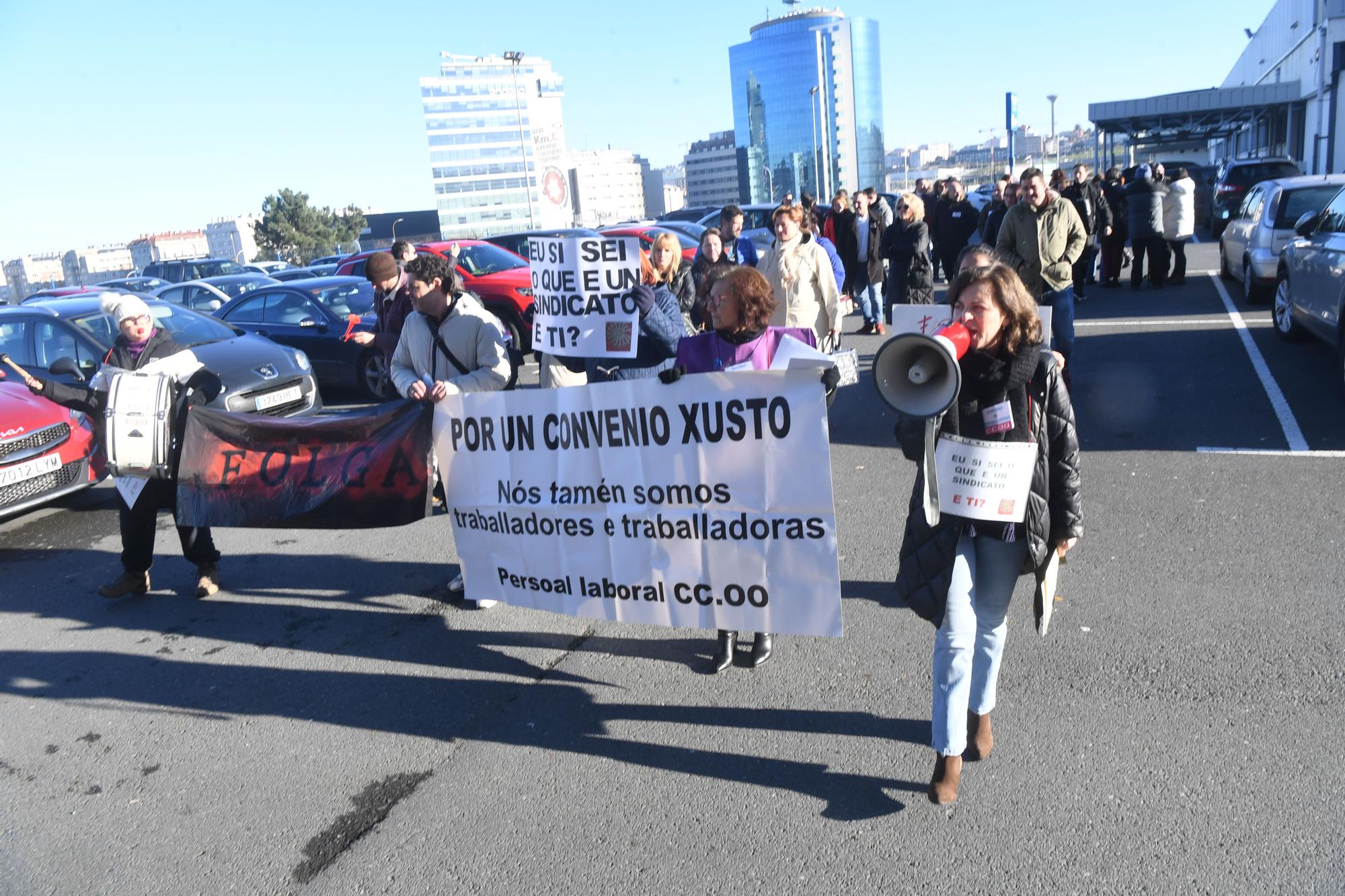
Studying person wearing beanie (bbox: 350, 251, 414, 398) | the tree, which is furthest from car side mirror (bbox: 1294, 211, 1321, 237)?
the tree

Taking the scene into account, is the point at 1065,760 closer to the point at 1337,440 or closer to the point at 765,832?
the point at 765,832

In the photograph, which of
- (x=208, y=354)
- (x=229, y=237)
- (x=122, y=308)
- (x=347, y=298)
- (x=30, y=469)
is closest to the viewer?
(x=122, y=308)

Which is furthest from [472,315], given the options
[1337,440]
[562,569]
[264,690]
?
[1337,440]

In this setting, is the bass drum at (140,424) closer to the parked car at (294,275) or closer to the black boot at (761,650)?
the black boot at (761,650)

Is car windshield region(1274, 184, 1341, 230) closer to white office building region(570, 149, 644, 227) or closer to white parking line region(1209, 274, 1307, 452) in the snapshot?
white parking line region(1209, 274, 1307, 452)

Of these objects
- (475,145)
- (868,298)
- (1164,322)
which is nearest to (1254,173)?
→ (1164,322)

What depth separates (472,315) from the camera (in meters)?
5.29

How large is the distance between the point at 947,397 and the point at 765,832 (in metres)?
1.53

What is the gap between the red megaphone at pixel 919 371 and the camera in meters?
2.81

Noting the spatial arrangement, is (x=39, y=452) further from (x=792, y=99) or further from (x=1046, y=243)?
(x=792, y=99)

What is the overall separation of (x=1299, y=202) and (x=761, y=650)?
11.8 metres

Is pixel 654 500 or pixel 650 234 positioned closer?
pixel 654 500

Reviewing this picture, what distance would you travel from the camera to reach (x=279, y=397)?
9.17 m

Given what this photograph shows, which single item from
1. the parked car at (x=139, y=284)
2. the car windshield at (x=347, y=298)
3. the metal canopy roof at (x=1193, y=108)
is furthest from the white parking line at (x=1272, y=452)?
the metal canopy roof at (x=1193, y=108)
